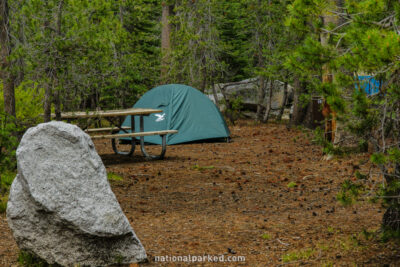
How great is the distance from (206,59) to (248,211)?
1199 cm

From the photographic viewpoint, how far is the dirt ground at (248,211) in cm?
470

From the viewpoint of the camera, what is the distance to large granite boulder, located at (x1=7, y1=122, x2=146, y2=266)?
413 cm

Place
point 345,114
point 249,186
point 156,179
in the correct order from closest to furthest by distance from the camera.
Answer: point 345,114 → point 249,186 → point 156,179

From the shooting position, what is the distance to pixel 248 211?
6477 millimetres

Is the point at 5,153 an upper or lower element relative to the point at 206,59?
lower

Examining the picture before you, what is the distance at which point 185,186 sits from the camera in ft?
26.6

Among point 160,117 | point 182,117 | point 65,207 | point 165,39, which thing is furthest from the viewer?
point 165,39

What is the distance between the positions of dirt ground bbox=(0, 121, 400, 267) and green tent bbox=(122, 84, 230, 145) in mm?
2379

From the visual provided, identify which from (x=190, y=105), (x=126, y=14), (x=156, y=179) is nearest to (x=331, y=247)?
(x=156, y=179)

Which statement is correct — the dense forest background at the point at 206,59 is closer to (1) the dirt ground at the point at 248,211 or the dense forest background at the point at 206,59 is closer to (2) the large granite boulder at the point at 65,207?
(1) the dirt ground at the point at 248,211

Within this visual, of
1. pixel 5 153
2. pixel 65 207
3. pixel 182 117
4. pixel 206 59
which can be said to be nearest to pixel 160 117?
pixel 182 117

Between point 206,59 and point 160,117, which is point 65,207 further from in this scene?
point 206,59

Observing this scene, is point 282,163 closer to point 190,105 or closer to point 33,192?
point 190,105

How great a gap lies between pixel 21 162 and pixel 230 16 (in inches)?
802
